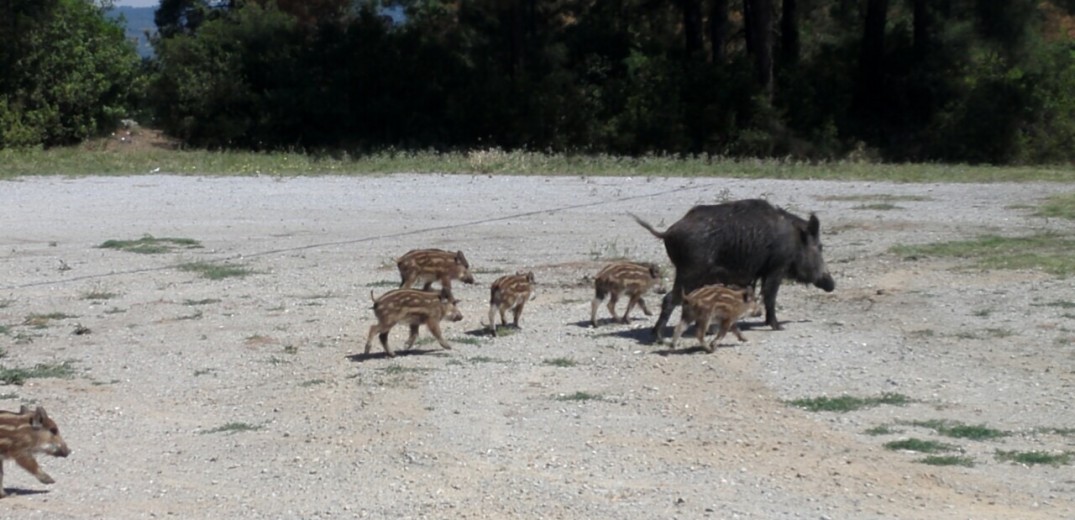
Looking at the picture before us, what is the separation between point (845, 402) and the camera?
1199cm

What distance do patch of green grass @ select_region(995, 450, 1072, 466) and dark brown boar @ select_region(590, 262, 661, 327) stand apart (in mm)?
5739

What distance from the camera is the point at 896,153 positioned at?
4347cm

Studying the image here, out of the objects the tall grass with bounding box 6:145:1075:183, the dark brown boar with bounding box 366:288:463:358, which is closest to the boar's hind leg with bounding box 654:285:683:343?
the dark brown boar with bounding box 366:288:463:358

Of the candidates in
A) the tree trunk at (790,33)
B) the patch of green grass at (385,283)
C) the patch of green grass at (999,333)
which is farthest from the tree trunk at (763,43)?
the patch of green grass at (999,333)

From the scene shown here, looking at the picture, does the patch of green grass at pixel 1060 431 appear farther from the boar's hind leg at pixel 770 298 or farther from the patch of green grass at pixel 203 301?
the patch of green grass at pixel 203 301

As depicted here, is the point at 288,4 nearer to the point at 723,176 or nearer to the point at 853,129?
the point at 853,129

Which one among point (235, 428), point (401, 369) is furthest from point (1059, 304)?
point (235, 428)

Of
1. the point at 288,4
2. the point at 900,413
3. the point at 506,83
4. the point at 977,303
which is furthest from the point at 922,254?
the point at 288,4

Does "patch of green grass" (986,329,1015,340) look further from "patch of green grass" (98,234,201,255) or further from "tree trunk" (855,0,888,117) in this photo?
"tree trunk" (855,0,888,117)

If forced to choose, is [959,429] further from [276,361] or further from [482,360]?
[276,361]

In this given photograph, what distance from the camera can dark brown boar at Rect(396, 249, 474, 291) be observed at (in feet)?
54.3

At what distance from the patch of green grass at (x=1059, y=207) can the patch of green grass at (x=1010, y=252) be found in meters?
2.75

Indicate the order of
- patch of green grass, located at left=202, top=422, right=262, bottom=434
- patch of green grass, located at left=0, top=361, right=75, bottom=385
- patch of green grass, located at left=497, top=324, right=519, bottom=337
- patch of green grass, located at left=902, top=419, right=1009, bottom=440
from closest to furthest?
patch of green grass, located at left=902, top=419, right=1009, bottom=440 < patch of green grass, located at left=202, top=422, right=262, bottom=434 < patch of green grass, located at left=0, top=361, right=75, bottom=385 < patch of green grass, located at left=497, top=324, right=519, bottom=337

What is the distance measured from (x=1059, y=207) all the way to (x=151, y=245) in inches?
564
